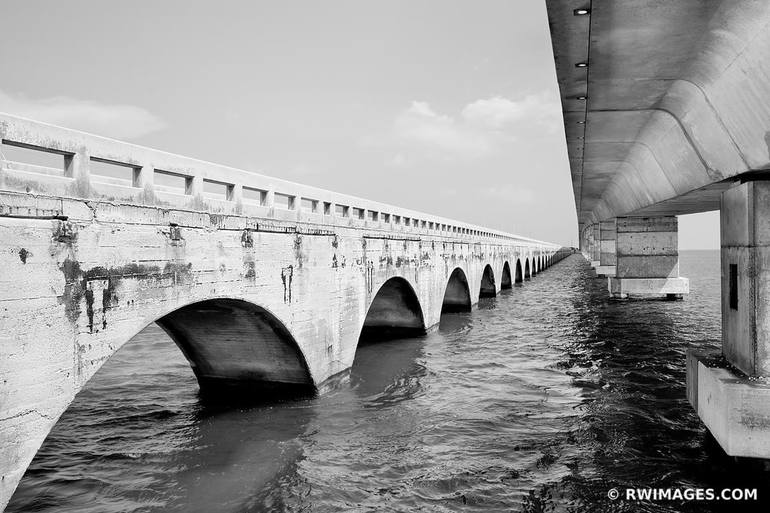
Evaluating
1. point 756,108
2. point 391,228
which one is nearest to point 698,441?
point 756,108

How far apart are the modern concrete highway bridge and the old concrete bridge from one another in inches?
222

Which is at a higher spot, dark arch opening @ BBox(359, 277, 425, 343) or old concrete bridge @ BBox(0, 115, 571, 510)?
old concrete bridge @ BBox(0, 115, 571, 510)

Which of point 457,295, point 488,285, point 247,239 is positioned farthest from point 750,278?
point 488,285

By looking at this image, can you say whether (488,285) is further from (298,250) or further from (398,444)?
(398,444)

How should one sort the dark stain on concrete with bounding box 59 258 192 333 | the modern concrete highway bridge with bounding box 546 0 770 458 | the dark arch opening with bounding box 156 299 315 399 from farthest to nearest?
the dark arch opening with bounding box 156 299 315 399 → the modern concrete highway bridge with bounding box 546 0 770 458 → the dark stain on concrete with bounding box 59 258 192 333

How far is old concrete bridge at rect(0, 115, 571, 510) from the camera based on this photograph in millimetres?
5137

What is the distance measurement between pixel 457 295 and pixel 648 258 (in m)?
11.5

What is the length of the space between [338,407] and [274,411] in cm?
129

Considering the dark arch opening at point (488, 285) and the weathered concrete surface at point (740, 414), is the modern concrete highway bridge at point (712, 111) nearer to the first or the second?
the weathered concrete surface at point (740, 414)

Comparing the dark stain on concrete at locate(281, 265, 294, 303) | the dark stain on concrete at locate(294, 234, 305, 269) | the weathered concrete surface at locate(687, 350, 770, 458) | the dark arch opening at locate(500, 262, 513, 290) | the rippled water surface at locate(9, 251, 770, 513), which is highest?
the dark stain on concrete at locate(294, 234, 305, 269)

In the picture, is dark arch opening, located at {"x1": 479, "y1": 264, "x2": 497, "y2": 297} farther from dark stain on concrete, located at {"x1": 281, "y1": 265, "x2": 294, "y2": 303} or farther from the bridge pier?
dark stain on concrete, located at {"x1": 281, "y1": 265, "x2": 294, "y2": 303}

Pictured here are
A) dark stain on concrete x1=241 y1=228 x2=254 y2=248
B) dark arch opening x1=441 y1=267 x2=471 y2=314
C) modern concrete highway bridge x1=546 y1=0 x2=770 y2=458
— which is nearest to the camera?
modern concrete highway bridge x1=546 y1=0 x2=770 y2=458

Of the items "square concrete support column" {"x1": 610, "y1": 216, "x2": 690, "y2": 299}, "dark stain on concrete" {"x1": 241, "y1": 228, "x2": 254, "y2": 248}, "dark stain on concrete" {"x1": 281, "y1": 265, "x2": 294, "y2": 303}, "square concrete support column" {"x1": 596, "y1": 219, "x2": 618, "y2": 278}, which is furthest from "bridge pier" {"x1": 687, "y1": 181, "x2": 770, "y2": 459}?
"square concrete support column" {"x1": 596, "y1": 219, "x2": 618, "y2": 278}

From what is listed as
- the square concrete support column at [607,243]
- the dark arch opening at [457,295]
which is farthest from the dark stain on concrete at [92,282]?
the square concrete support column at [607,243]
